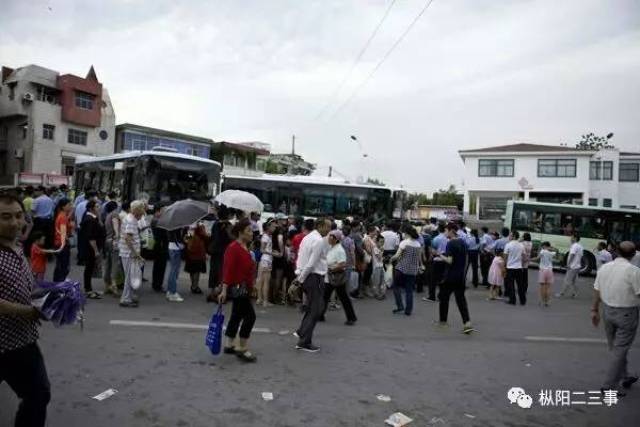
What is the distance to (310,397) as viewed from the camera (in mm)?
4930

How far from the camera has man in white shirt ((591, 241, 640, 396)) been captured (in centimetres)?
557

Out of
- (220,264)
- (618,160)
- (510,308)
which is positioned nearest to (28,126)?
(220,264)

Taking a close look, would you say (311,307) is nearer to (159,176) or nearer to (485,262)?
(485,262)

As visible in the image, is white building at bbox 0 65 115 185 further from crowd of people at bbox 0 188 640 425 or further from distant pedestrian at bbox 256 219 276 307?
distant pedestrian at bbox 256 219 276 307

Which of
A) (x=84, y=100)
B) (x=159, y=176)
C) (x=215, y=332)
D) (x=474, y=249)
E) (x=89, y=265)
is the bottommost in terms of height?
(x=215, y=332)

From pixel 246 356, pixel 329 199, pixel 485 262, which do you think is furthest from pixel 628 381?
pixel 329 199

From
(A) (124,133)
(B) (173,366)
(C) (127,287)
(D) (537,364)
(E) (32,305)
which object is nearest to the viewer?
(E) (32,305)

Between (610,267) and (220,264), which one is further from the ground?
(610,267)

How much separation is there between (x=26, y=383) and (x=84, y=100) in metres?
40.7

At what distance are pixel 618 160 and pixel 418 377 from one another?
39.8 meters

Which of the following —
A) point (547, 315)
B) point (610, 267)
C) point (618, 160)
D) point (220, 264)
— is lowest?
point (547, 315)

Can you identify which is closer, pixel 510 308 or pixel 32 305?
pixel 32 305

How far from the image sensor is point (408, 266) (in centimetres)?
962

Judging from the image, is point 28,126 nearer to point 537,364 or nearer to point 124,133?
point 124,133
